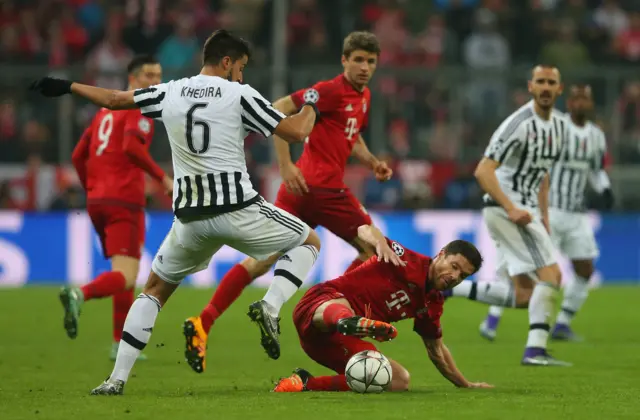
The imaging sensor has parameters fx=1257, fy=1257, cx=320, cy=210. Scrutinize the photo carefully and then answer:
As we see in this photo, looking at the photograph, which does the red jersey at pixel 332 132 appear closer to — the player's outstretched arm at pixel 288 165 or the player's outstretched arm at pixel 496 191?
the player's outstretched arm at pixel 288 165

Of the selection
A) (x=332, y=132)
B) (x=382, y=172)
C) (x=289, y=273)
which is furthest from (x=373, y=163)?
(x=289, y=273)

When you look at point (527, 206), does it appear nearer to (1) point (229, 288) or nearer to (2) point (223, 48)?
(1) point (229, 288)

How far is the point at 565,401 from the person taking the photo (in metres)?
7.02

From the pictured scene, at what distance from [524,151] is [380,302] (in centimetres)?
271

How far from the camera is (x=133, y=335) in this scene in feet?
23.8

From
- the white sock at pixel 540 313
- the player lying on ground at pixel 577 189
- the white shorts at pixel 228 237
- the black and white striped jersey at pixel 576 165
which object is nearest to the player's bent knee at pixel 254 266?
the white shorts at pixel 228 237

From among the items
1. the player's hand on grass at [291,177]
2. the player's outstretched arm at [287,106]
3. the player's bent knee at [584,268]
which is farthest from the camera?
the player's bent knee at [584,268]

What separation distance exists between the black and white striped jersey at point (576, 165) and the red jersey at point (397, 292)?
16.1 feet

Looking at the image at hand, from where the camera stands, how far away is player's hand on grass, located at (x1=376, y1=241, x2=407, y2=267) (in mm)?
7375

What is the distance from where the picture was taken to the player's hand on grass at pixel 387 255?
7.38 m

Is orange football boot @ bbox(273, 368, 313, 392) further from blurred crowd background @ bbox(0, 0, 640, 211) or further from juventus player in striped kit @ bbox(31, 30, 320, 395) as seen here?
blurred crowd background @ bbox(0, 0, 640, 211)

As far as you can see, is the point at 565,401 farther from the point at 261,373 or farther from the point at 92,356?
the point at 92,356

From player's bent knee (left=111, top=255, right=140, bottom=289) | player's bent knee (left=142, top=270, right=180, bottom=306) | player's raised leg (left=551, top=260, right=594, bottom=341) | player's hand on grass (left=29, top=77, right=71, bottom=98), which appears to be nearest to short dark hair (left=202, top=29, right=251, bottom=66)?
player's hand on grass (left=29, top=77, right=71, bottom=98)

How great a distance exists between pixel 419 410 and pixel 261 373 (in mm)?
2561
